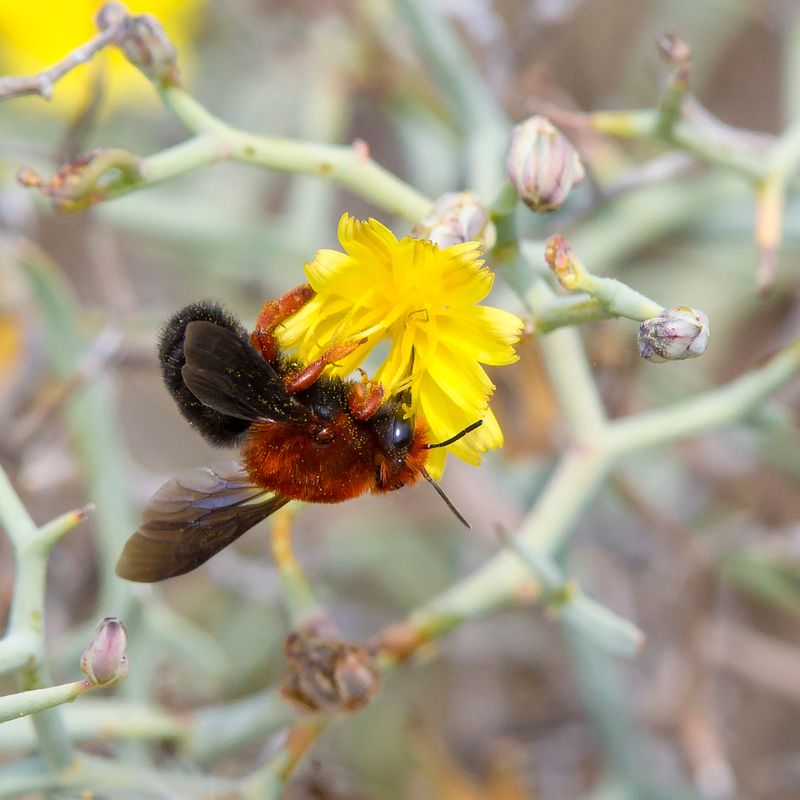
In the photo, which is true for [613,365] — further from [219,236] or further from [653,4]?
[653,4]

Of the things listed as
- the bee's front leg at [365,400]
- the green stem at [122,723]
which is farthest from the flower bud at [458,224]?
the green stem at [122,723]

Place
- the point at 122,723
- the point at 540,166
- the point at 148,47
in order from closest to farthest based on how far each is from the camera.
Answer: the point at 540,166, the point at 148,47, the point at 122,723

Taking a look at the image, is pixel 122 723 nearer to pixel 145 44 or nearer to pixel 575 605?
pixel 575 605

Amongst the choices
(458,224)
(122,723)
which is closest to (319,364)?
(458,224)

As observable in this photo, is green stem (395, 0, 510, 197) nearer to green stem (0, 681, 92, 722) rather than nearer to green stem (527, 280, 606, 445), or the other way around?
green stem (527, 280, 606, 445)

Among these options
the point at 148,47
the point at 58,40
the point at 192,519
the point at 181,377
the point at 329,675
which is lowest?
the point at 329,675

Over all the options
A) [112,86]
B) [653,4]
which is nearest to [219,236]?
[112,86]
